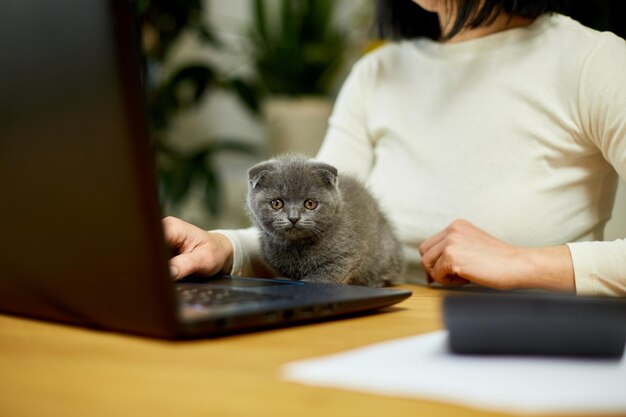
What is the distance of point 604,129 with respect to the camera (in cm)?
109

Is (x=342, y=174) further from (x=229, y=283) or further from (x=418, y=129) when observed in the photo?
(x=229, y=283)

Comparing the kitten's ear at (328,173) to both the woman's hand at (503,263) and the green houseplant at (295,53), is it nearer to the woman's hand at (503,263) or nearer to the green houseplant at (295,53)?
the woman's hand at (503,263)

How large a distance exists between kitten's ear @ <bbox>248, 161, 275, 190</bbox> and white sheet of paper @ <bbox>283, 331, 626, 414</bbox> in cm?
65

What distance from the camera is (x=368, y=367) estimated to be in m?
0.48

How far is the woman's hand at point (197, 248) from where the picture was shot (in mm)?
920

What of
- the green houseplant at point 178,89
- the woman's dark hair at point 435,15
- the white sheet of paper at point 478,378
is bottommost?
the green houseplant at point 178,89

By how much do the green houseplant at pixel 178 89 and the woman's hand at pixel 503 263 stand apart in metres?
2.15

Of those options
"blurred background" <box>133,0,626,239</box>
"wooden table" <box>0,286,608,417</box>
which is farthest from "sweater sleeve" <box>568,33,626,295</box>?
"blurred background" <box>133,0,626,239</box>

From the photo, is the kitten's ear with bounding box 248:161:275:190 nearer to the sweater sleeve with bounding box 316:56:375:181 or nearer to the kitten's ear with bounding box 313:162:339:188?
the kitten's ear with bounding box 313:162:339:188

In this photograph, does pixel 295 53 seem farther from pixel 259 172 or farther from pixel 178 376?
pixel 178 376

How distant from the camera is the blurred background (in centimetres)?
306

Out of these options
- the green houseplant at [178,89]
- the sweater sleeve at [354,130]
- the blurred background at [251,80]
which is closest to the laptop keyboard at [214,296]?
the sweater sleeve at [354,130]

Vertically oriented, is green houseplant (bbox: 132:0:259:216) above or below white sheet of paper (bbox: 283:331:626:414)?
below

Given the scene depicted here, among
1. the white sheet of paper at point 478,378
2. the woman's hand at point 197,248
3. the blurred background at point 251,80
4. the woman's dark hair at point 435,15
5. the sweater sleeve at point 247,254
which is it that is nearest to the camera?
the white sheet of paper at point 478,378
